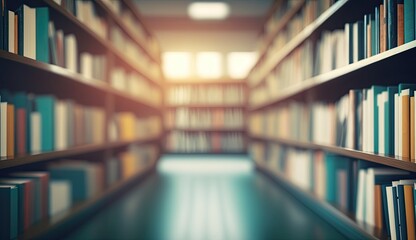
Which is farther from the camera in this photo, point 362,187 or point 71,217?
point 71,217

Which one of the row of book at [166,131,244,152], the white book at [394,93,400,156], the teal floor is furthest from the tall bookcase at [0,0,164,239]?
the row of book at [166,131,244,152]

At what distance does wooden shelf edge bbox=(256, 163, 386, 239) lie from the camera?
60.1 inches

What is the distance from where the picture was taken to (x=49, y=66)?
1661mm

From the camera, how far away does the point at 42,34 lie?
1.66 metres

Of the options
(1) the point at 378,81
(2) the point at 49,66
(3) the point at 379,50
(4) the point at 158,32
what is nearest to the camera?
(3) the point at 379,50

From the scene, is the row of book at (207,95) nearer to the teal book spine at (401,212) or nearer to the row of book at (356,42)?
the row of book at (356,42)

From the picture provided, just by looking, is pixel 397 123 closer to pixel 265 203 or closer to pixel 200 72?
pixel 265 203

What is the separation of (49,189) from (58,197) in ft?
0.34

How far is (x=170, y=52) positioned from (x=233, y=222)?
17.8 feet

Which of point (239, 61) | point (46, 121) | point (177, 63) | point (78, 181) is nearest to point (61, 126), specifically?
point (46, 121)

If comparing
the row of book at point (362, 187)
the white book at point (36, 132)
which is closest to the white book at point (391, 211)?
the row of book at point (362, 187)

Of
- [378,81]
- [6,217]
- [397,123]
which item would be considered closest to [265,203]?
[378,81]

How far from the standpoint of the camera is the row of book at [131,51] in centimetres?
302

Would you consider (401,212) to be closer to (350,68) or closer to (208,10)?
(350,68)
